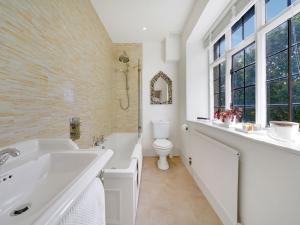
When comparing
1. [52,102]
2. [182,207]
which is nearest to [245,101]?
[182,207]

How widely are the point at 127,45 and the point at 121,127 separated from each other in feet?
6.20

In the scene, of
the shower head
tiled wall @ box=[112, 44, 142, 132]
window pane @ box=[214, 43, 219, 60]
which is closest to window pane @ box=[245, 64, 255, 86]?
window pane @ box=[214, 43, 219, 60]

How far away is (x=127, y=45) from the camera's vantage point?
136 inches

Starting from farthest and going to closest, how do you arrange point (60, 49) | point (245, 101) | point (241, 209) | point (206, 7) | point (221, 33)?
point (221, 33) < point (206, 7) < point (245, 101) < point (60, 49) < point (241, 209)

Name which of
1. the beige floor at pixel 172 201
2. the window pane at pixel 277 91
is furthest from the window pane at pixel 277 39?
the beige floor at pixel 172 201

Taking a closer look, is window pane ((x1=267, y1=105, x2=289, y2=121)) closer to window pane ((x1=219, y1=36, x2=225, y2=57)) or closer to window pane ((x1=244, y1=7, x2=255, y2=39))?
window pane ((x1=244, y1=7, x2=255, y2=39))

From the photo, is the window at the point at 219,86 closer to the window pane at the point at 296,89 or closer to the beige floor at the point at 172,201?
the window pane at the point at 296,89

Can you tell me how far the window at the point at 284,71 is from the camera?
112 centimetres

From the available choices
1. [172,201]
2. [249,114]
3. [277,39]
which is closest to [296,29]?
[277,39]

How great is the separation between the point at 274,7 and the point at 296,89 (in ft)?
2.52

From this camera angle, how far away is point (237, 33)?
1.88m

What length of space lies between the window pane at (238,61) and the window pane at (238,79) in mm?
67

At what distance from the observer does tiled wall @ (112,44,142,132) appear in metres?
3.47

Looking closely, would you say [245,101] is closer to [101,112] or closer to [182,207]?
[182,207]
